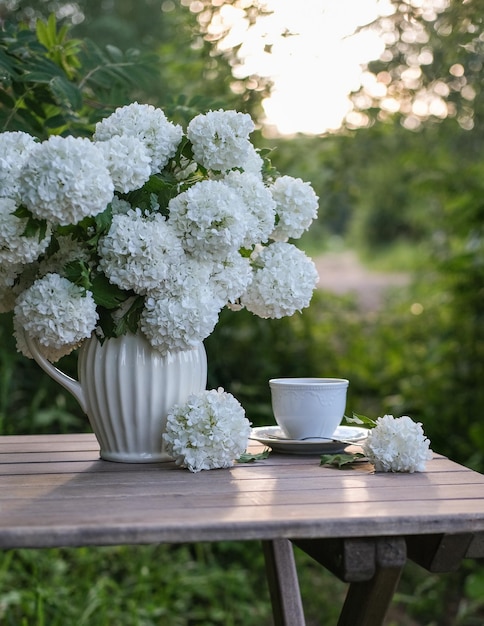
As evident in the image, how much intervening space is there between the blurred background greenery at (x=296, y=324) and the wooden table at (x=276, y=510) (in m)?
0.95

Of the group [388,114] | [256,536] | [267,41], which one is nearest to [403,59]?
[388,114]

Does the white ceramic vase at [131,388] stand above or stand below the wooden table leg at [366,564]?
above

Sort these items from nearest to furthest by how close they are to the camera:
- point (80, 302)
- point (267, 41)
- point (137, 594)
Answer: point (80, 302) → point (267, 41) → point (137, 594)

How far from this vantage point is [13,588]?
2885 millimetres

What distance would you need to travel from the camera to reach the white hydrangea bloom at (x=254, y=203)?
1.51 metres

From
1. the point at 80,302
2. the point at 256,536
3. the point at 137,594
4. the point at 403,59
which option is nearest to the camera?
the point at 256,536

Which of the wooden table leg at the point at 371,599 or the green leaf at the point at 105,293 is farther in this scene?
the green leaf at the point at 105,293

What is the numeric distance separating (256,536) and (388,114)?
251cm

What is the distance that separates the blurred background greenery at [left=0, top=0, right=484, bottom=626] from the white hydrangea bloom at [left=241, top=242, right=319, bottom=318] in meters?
0.65

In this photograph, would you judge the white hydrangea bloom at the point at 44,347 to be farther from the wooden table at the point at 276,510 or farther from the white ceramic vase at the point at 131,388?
the wooden table at the point at 276,510

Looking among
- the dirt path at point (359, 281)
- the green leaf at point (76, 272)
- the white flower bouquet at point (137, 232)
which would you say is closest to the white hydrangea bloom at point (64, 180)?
the white flower bouquet at point (137, 232)

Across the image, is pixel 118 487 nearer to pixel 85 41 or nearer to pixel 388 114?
pixel 85 41

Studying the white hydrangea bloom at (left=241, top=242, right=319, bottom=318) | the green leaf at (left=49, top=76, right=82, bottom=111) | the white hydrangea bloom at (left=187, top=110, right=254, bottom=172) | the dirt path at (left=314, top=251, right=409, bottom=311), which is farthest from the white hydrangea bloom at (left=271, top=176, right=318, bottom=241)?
the dirt path at (left=314, top=251, right=409, bottom=311)

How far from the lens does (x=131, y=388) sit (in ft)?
4.95
